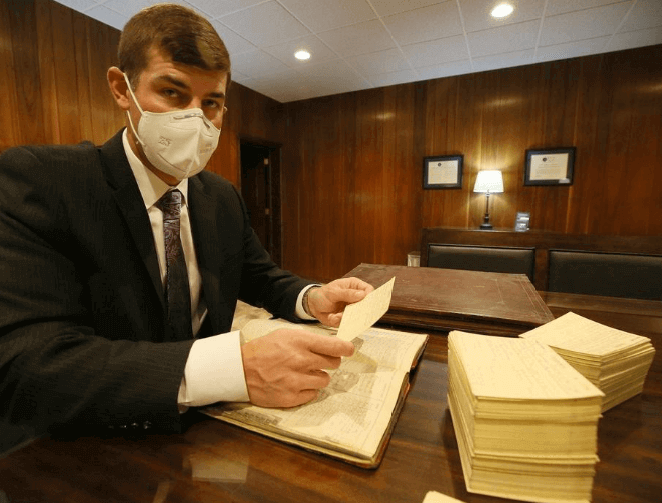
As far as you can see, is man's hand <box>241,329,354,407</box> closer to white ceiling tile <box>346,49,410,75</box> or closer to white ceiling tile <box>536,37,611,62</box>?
white ceiling tile <box>346,49,410,75</box>

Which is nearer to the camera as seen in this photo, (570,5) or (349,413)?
(349,413)

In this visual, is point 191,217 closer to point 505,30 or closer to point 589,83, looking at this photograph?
point 505,30

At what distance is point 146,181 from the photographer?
0.89m

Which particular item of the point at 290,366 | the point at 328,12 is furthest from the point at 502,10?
the point at 290,366

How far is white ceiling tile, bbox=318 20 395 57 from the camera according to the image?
9.71 feet

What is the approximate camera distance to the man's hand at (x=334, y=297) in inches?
35.3

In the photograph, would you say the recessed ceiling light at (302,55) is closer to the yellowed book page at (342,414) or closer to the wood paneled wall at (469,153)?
the wood paneled wall at (469,153)

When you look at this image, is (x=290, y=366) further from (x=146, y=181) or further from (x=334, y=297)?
(x=146, y=181)

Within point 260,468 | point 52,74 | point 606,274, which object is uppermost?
point 52,74

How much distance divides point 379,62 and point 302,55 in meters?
0.84

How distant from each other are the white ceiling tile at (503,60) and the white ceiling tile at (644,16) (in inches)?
29.6

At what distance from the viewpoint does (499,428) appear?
0.39 meters

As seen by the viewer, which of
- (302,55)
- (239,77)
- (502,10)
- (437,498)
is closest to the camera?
(437,498)

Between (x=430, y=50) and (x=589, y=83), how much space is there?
1.77 m
